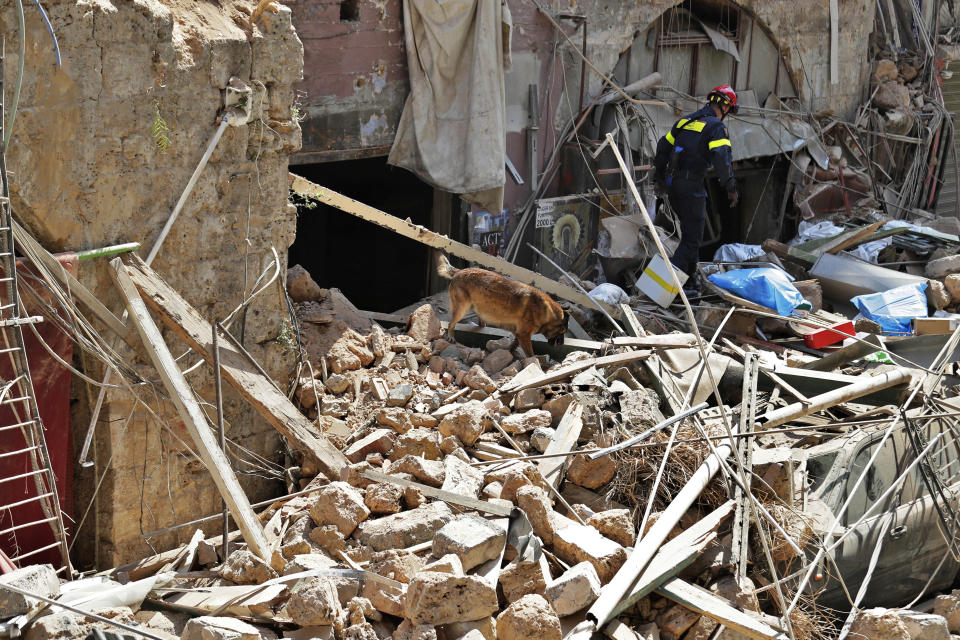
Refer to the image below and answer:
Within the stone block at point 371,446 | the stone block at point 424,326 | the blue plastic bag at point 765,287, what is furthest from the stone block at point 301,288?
the blue plastic bag at point 765,287

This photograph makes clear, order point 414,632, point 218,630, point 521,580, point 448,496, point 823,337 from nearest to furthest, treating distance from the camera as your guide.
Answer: point 218,630
point 414,632
point 521,580
point 448,496
point 823,337

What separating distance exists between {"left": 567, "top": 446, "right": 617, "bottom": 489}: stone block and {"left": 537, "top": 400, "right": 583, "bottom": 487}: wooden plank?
11cm

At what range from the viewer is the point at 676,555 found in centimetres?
611

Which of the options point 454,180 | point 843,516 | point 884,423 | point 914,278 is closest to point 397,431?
point 843,516

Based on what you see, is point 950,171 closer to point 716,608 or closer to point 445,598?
point 716,608

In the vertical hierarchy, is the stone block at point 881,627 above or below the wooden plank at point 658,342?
below

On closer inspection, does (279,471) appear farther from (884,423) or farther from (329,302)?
(884,423)

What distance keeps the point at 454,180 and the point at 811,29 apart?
692 centimetres

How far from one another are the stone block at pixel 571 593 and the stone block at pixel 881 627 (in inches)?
66.8

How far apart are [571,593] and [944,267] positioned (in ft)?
29.4

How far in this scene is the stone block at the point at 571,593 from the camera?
5.59 m

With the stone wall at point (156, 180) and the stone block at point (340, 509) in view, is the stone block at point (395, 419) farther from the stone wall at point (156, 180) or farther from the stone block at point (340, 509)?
the stone block at point (340, 509)

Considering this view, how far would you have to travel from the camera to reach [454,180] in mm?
11062

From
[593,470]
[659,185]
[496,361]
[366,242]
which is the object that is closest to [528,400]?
[496,361]
